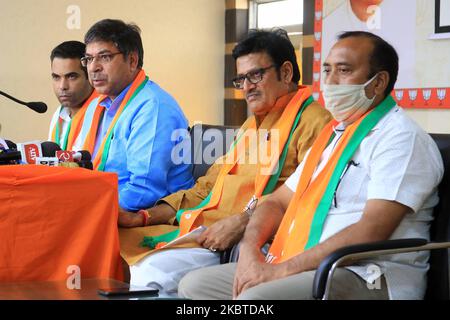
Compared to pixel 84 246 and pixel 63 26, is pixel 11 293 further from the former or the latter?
pixel 63 26

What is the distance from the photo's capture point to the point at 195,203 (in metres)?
2.79

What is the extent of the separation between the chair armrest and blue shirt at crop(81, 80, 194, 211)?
1234mm

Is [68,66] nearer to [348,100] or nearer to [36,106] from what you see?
[36,106]

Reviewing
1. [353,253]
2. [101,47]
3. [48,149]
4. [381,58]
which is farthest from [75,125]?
[353,253]

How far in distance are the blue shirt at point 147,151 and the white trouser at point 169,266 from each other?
0.40 m

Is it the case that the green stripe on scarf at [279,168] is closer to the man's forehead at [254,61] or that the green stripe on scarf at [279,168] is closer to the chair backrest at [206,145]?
the man's forehead at [254,61]

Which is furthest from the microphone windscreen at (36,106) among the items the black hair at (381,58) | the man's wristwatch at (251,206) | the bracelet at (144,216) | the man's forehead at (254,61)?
the black hair at (381,58)

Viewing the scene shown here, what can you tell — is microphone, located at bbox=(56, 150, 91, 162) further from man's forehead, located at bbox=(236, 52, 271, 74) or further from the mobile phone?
the mobile phone

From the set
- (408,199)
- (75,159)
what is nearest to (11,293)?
(75,159)

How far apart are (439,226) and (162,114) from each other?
130cm

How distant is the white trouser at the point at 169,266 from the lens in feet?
7.85

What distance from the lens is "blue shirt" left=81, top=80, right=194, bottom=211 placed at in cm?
281

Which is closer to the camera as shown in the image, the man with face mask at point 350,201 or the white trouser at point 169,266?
the man with face mask at point 350,201

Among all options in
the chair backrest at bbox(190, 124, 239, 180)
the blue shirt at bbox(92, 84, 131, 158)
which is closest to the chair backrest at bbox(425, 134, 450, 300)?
the chair backrest at bbox(190, 124, 239, 180)
